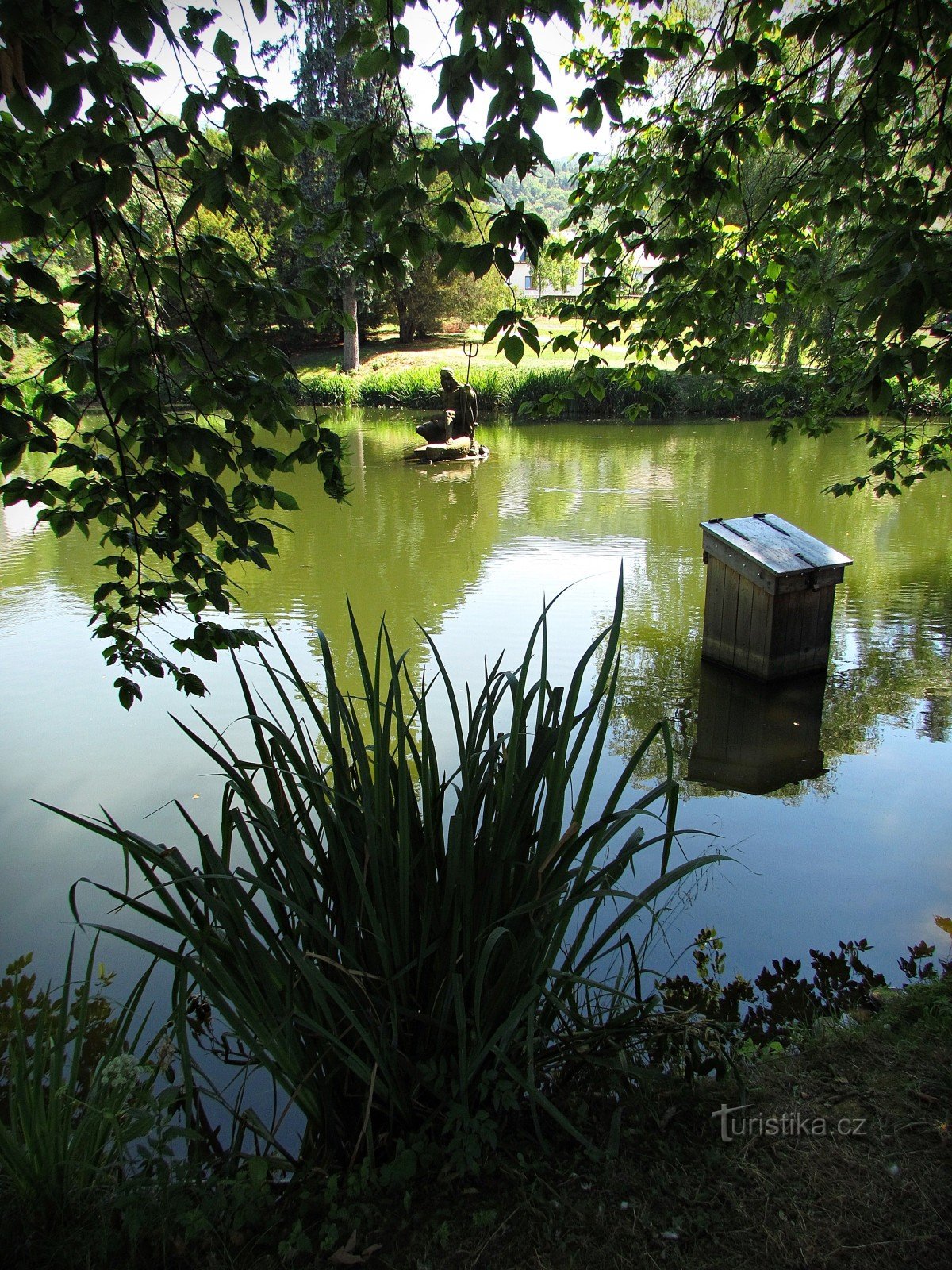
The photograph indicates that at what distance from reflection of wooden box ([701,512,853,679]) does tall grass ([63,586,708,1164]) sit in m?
3.16

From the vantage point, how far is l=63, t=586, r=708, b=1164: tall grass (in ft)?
4.64

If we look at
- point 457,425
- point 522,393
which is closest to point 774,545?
point 457,425

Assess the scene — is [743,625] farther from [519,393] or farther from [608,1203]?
[519,393]

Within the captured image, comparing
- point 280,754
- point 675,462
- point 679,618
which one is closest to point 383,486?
point 675,462

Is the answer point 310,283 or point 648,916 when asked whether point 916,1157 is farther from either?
point 310,283

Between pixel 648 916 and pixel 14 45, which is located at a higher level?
pixel 14 45

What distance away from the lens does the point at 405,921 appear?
1.50 m

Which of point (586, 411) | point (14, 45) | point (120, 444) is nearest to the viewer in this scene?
point (14, 45)

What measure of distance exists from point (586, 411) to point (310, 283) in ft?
58.5

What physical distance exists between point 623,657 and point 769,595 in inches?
45.6

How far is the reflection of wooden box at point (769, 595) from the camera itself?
443cm

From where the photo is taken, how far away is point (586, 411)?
19266 millimetres

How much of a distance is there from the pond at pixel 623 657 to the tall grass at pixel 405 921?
497 mm

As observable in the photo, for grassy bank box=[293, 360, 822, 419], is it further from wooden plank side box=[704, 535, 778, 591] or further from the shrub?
the shrub
